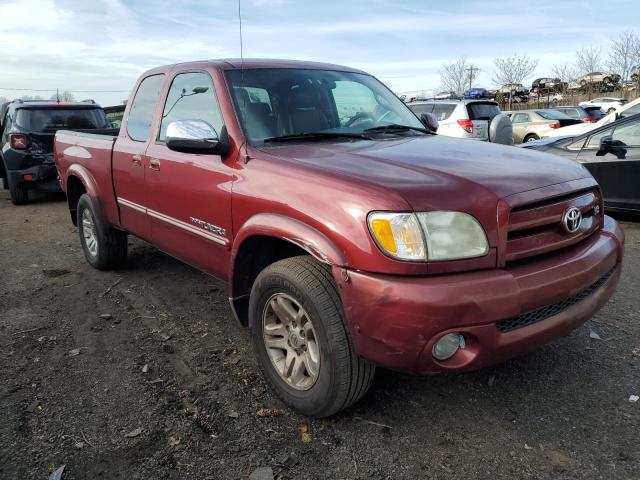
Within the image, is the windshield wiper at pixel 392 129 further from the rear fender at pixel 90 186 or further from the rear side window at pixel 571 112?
the rear side window at pixel 571 112

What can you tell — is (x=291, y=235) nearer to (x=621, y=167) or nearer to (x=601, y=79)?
(x=621, y=167)

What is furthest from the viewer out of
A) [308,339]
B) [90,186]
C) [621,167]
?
[621,167]

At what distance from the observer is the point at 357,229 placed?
87.0 inches

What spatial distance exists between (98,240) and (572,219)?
410 centimetres

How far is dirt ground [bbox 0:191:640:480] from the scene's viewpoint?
2332 millimetres

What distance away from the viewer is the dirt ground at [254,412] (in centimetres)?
233

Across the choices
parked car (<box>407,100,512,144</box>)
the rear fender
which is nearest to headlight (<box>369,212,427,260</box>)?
the rear fender

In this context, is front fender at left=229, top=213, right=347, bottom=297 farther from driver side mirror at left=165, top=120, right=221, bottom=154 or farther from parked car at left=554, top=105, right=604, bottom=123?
parked car at left=554, top=105, right=604, bottom=123

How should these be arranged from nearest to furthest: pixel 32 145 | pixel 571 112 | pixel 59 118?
pixel 32 145
pixel 59 118
pixel 571 112

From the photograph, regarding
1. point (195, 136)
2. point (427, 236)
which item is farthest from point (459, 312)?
point (195, 136)

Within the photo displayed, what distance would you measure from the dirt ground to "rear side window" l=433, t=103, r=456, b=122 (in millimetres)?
7535

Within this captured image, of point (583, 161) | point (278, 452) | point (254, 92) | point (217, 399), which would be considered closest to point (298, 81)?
point (254, 92)

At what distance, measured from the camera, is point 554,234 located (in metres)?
2.49

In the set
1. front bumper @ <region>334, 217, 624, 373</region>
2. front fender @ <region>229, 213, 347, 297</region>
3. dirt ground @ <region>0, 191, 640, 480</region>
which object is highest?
front fender @ <region>229, 213, 347, 297</region>
